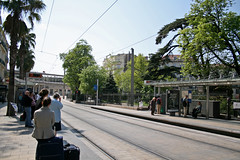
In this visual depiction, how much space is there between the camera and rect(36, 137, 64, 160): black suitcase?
4.23 meters

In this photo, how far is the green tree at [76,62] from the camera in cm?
5156

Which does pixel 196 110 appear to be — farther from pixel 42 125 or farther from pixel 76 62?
pixel 76 62

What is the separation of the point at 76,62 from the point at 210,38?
112 ft

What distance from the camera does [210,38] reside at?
24.0 meters

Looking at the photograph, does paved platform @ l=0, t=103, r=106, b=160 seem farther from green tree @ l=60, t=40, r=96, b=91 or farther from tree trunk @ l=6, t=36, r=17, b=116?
green tree @ l=60, t=40, r=96, b=91

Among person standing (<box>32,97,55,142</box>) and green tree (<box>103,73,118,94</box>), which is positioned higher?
green tree (<box>103,73,118,94</box>)

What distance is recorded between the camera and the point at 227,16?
1016 inches

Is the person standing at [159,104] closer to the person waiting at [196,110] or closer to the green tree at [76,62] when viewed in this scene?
the person waiting at [196,110]

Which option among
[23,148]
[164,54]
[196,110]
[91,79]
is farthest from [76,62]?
[23,148]

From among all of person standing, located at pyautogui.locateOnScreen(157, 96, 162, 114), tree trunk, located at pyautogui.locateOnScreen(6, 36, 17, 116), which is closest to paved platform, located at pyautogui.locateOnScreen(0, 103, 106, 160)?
tree trunk, located at pyautogui.locateOnScreen(6, 36, 17, 116)

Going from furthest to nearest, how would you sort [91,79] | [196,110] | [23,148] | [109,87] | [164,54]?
[109,87] → [91,79] → [164,54] → [196,110] → [23,148]

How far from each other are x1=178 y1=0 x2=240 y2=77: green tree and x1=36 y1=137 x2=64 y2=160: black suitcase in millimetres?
23139

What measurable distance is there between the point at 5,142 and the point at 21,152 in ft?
4.93

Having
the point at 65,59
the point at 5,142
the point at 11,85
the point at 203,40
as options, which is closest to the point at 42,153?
the point at 5,142
